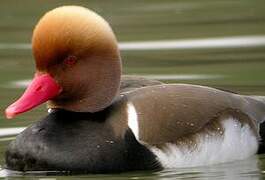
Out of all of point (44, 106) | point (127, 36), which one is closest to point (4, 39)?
point (127, 36)

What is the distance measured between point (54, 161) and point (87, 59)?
716mm

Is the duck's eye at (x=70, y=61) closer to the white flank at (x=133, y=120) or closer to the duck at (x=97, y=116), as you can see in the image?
the duck at (x=97, y=116)

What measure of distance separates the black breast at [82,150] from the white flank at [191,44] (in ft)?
14.7

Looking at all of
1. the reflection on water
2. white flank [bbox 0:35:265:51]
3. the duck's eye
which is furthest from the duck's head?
white flank [bbox 0:35:265:51]

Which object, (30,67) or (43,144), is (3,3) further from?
(43,144)

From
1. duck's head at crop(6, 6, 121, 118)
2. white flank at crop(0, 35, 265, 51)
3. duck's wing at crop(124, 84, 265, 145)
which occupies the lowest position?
duck's wing at crop(124, 84, 265, 145)

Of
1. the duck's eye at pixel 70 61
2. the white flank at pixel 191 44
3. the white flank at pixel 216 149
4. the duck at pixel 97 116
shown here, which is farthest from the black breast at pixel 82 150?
the white flank at pixel 191 44

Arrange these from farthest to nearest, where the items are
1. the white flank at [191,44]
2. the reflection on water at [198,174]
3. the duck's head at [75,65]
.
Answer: the white flank at [191,44], the duck's head at [75,65], the reflection on water at [198,174]

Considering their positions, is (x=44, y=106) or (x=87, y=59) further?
(x=44, y=106)

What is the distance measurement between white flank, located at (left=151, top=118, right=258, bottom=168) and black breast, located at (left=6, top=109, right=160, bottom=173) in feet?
0.39

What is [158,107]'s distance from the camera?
28.1ft

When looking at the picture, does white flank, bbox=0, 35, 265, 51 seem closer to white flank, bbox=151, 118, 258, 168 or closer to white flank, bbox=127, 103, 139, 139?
white flank, bbox=151, 118, 258, 168

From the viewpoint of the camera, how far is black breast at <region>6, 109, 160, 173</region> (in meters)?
8.35

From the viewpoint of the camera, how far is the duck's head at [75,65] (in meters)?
8.44
